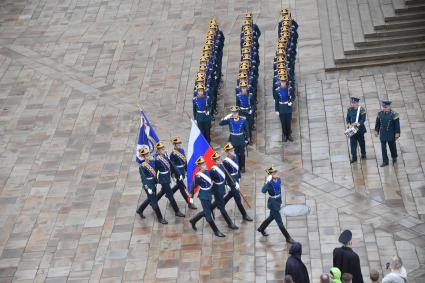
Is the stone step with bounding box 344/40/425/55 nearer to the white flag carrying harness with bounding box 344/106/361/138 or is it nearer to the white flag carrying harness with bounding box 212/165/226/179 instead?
the white flag carrying harness with bounding box 344/106/361/138

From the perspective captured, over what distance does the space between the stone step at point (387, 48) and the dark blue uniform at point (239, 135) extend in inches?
264

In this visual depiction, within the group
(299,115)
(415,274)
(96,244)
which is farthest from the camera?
(299,115)

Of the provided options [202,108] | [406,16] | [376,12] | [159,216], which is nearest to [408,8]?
[406,16]

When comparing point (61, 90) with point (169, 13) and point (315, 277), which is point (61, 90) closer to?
point (169, 13)

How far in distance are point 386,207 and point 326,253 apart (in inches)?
92.0

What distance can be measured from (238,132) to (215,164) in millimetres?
2572

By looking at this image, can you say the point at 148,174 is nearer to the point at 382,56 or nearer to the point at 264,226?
the point at 264,226

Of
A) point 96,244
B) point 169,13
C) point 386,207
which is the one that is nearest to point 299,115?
point 386,207

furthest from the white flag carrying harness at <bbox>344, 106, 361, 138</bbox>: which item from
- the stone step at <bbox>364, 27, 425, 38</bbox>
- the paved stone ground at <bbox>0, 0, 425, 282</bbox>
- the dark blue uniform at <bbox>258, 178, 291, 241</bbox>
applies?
the stone step at <bbox>364, 27, 425, 38</bbox>

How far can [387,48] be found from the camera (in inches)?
1195

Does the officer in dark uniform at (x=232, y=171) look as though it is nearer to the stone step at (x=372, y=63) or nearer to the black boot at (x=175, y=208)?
the black boot at (x=175, y=208)

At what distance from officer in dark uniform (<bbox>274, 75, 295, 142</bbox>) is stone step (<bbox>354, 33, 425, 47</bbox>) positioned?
16.8 feet

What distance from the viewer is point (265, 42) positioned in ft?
108

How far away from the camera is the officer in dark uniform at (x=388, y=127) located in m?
24.2
